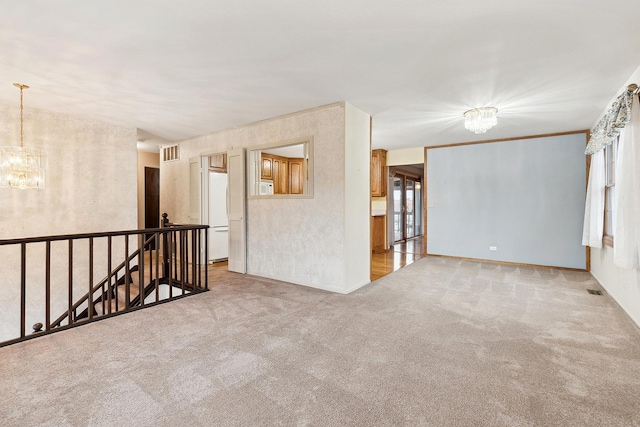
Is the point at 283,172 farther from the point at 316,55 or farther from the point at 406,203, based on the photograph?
the point at 316,55

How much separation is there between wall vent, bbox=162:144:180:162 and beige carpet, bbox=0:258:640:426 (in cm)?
357

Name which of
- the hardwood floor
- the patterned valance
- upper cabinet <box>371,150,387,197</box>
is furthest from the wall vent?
the patterned valance

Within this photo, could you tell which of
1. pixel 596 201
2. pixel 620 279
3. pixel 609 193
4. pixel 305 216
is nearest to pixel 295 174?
pixel 305 216

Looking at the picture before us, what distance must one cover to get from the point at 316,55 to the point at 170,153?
4702 mm

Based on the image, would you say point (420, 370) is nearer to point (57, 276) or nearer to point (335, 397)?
point (335, 397)

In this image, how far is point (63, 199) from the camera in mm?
4172

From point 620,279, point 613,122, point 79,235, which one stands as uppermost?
point 613,122

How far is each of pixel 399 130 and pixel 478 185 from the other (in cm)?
210

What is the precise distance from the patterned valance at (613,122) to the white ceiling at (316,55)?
0.27 meters

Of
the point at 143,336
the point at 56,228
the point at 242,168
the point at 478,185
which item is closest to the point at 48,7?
the point at 143,336

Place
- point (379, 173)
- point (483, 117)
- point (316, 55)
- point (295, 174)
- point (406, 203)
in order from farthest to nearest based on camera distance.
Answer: point (406, 203), point (295, 174), point (379, 173), point (483, 117), point (316, 55)

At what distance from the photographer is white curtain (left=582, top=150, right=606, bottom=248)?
3.95 metres

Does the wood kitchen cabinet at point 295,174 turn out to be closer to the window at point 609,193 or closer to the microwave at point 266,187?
the microwave at point 266,187

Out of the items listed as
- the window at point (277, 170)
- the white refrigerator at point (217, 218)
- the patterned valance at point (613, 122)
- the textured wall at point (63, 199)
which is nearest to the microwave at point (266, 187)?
the window at point (277, 170)
